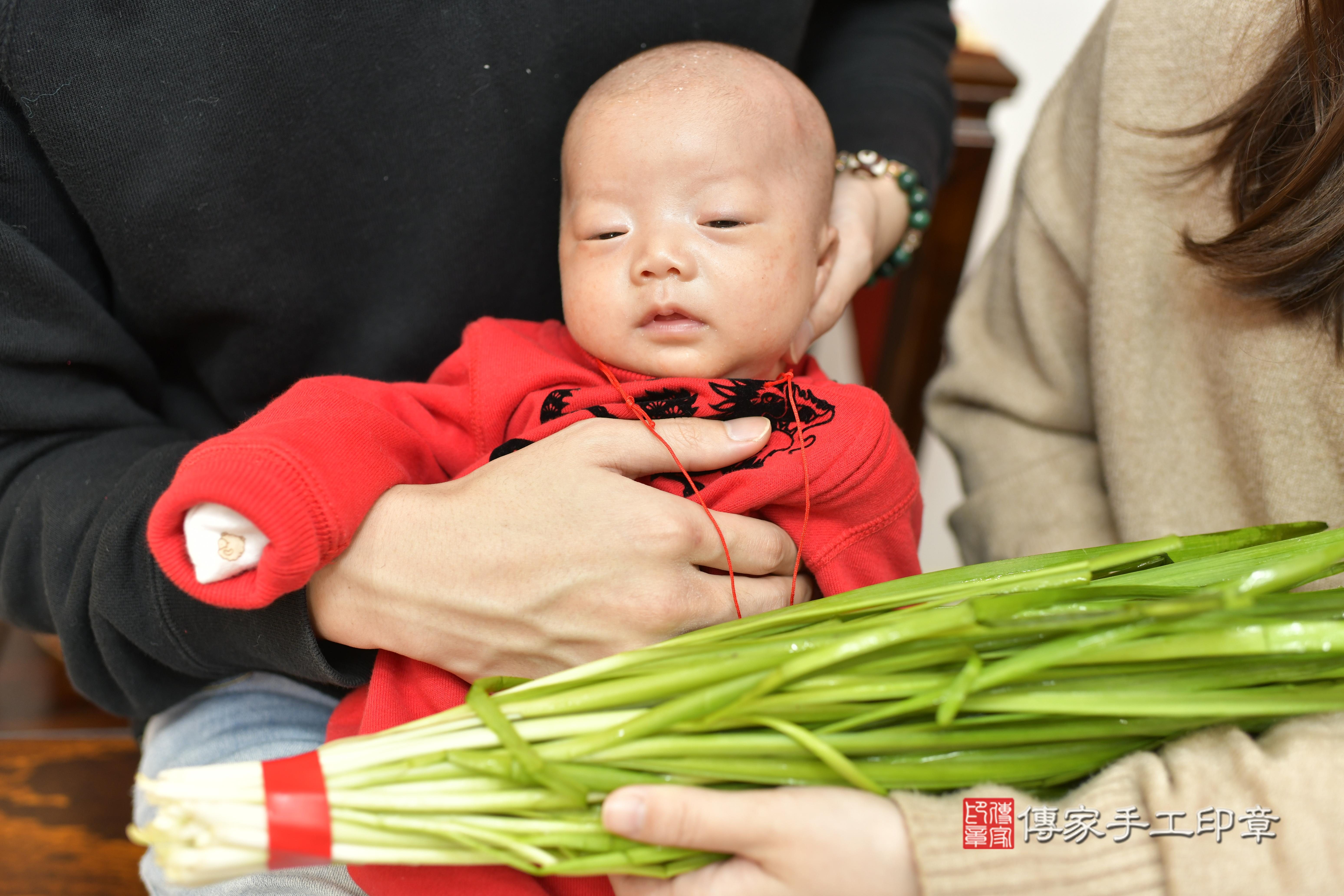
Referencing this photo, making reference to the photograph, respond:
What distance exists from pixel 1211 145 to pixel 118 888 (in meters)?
1.80

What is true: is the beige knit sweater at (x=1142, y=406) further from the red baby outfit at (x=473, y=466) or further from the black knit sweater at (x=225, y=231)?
the black knit sweater at (x=225, y=231)

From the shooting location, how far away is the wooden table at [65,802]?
1.30m

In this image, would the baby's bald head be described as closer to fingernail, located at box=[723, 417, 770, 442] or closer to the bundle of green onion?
fingernail, located at box=[723, 417, 770, 442]

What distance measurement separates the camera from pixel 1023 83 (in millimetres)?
3008

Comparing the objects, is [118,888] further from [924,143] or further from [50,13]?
[924,143]

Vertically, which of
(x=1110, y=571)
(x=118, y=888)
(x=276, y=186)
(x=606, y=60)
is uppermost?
(x=606, y=60)

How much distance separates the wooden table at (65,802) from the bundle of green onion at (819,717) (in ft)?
2.71

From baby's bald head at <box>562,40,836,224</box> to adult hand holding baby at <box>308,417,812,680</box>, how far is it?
14.9 inches

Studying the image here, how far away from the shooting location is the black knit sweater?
890mm

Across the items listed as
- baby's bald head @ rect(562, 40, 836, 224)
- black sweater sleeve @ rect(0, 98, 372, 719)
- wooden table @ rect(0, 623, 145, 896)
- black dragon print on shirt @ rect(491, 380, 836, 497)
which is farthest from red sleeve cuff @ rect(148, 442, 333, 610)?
wooden table @ rect(0, 623, 145, 896)

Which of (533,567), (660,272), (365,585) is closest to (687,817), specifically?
(533,567)

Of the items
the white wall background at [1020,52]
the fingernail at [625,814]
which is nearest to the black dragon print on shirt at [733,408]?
the fingernail at [625,814]

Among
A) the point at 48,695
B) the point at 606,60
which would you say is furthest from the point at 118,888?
the point at 606,60

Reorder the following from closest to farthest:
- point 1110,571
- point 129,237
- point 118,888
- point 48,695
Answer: point 1110,571, point 129,237, point 118,888, point 48,695
